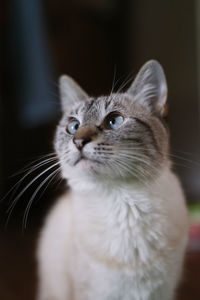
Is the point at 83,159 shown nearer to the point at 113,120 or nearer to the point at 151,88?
the point at 113,120

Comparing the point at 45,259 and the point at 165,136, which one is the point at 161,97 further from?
the point at 45,259

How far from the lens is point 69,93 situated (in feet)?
4.48

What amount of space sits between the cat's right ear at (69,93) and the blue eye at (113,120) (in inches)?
9.3

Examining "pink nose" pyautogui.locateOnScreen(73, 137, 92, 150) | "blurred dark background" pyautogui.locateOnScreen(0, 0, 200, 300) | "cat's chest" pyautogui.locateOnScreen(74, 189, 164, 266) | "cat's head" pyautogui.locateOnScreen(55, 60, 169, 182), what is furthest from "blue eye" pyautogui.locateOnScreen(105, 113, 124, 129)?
"blurred dark background" pyautogui.locateOnScreen(0, 0, 200, 300)

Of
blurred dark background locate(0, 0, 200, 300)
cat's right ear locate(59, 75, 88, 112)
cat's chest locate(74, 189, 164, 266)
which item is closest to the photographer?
cat's chest locate(74, 189, 164, 266)

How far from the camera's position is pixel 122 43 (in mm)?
3594

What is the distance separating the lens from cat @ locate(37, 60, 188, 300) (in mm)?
1110

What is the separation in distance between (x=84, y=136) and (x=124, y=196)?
264mm

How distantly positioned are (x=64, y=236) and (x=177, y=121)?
1.46 m

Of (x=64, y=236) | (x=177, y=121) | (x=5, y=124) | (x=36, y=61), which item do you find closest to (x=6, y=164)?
(x=5, y=124)

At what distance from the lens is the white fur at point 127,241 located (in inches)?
45.4

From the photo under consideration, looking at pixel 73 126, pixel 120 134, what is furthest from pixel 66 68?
pixel 120 134

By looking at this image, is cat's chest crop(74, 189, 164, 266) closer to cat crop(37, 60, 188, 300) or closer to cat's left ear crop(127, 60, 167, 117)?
cat crop(37, 60, 188, 300)

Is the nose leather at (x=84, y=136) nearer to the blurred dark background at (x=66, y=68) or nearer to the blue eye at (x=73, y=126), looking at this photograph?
the blue eye at (x=73, y=126)
